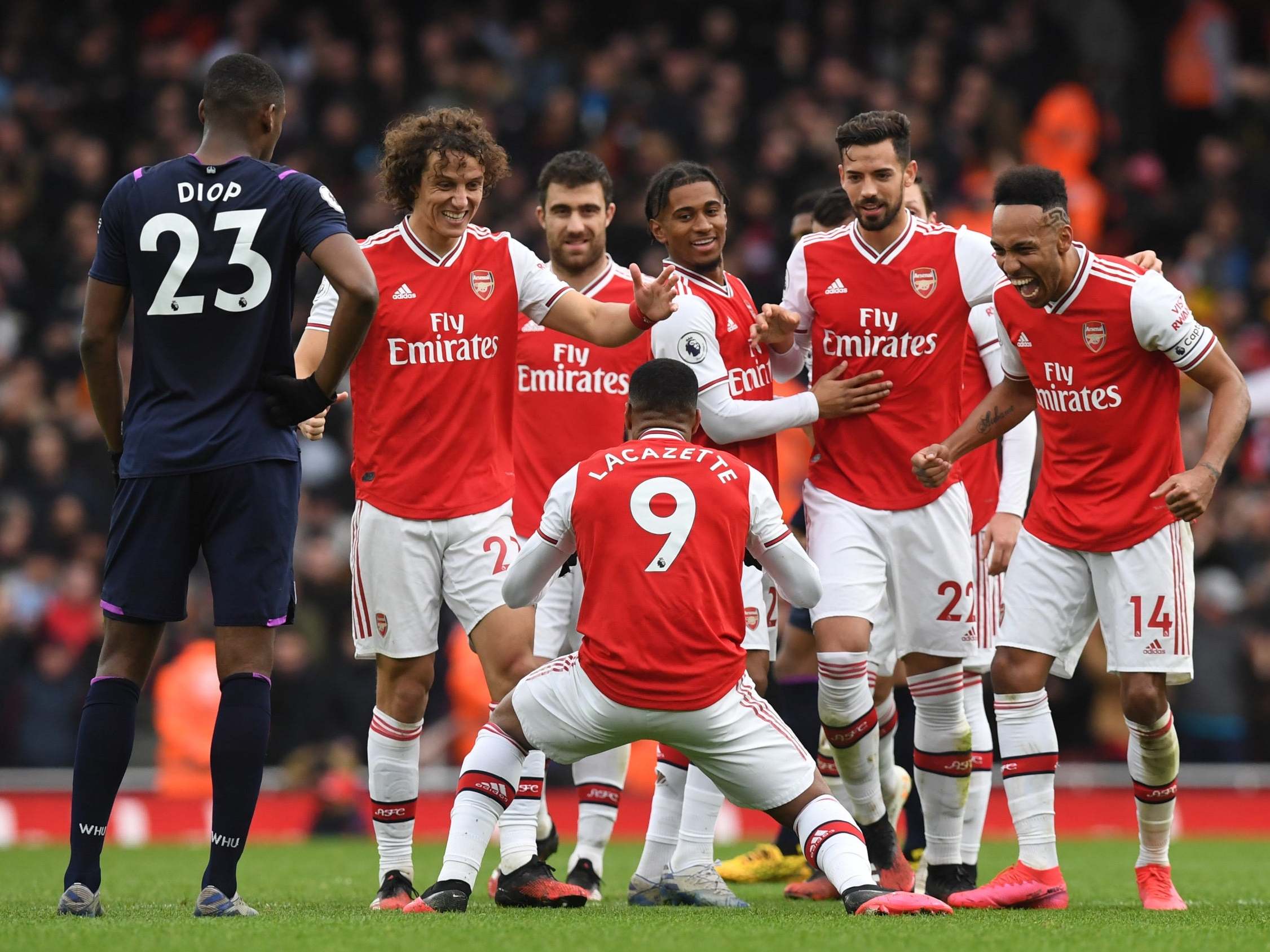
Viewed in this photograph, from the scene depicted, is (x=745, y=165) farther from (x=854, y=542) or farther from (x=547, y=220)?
(x=854, y=542)

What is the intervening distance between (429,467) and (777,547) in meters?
1.59

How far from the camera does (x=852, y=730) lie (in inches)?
284

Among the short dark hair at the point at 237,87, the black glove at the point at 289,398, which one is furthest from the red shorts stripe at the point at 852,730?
the short dark hair at the point at 237,87

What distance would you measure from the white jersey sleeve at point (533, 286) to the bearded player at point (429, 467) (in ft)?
0.09

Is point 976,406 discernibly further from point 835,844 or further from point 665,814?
point 835,844

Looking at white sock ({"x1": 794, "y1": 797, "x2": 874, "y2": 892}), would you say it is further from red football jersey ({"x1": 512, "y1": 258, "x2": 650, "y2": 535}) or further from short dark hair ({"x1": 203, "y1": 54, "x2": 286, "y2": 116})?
short dark hair ({"x1": 203, "y1": 54, "x2": 286, "y2": 116})

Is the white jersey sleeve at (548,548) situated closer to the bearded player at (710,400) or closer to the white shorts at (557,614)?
the bearded player at (710,400)

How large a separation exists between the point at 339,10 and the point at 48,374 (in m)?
6.08

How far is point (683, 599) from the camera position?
19.9 feet

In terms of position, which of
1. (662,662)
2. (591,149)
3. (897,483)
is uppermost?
(591,149)

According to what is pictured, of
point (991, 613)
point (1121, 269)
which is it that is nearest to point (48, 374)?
point (991, 613)

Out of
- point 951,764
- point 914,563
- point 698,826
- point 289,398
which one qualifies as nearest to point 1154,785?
point 951,764

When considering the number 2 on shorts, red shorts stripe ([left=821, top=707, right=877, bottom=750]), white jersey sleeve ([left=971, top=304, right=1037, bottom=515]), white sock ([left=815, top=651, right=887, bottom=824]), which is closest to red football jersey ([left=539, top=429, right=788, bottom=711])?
the number 2 on shorts

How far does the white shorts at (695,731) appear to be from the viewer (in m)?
6.02
